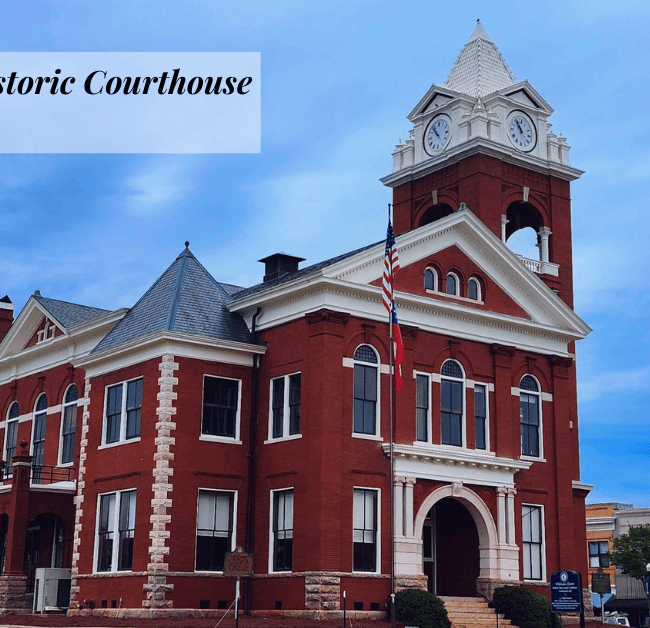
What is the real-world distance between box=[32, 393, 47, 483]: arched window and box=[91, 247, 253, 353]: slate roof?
9073 mm

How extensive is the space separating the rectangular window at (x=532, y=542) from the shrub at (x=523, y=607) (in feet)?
7.90

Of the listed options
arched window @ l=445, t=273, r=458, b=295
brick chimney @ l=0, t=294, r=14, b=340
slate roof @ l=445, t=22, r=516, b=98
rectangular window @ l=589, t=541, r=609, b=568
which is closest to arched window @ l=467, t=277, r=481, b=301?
arched window @ l=445, t=273, r=458, b=295

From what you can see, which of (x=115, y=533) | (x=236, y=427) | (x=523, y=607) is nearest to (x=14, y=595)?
(x=115, y=533)

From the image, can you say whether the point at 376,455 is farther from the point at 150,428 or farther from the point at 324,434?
the point at 150,428

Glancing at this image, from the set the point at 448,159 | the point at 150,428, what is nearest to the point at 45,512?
the point at 150,428

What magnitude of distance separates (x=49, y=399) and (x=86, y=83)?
77.5 ft

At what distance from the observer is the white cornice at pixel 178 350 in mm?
37469

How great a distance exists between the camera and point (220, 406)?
38406 millimetres

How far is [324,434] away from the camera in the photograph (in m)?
35.9

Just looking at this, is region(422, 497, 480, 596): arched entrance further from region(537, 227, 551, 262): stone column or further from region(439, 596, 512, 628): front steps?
region(537, 227, 551, 262): stone column

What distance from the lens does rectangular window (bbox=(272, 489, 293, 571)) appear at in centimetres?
3656

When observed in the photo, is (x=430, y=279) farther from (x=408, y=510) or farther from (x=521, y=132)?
(x=521, y=132)

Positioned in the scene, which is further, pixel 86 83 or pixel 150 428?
pixel 150 428

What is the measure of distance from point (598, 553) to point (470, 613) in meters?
39.3
